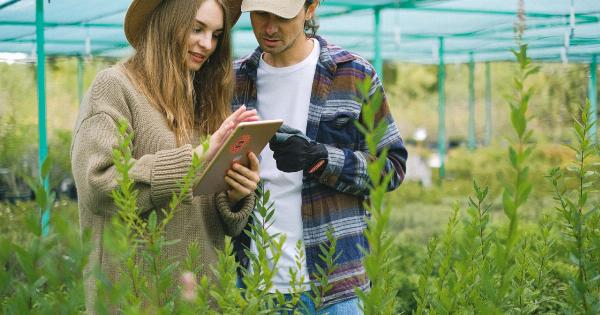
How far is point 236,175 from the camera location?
92.7 inches

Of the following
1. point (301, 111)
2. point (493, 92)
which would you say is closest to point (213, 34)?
point (301, 111)

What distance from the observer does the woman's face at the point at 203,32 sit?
2.41 m

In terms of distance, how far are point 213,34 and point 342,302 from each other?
823mm

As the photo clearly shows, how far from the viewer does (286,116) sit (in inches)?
104

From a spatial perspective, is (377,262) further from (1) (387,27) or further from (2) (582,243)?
(1) (387,27)

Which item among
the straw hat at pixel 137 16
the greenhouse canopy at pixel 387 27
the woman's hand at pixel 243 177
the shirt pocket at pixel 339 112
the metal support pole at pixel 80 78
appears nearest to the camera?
the woman's hand at pixel 243 177

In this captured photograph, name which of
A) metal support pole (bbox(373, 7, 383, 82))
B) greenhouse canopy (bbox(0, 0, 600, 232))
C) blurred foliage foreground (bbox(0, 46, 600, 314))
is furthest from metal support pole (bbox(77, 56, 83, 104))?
blurred foliage foreground (bbox(0, 46, 600, 314))

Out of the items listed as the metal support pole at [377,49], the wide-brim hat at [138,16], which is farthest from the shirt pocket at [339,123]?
the metal support pole at [377,49]

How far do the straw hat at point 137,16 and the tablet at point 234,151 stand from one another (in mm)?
Answer: 509

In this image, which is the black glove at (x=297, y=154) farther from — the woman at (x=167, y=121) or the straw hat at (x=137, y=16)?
the straw hat at (x=137, y=16)

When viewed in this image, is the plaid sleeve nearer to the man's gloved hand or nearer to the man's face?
the man's gloved hand

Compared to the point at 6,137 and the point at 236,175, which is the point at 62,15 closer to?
the point at 6,137

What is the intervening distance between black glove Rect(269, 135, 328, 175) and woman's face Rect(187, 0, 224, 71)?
0.30 m

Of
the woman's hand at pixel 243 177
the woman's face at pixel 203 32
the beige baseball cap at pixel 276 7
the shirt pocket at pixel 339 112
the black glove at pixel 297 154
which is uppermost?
the beige baseball cap at pixel 276 7
